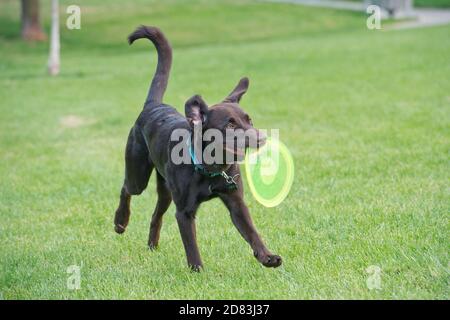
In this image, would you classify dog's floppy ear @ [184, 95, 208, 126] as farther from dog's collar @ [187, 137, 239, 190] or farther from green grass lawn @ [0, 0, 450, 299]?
green grass lawn @ [0, 0, 450, 299]

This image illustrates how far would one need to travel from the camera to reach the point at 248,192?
8.37m

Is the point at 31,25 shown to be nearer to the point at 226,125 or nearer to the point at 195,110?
the point at 195,110

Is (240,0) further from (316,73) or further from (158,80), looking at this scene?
(158,80)

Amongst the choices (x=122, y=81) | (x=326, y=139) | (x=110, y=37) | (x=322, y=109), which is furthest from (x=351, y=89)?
(x=110, y=37)

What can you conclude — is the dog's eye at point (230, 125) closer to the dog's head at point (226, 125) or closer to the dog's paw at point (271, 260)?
the dog's head at point (226, 125)

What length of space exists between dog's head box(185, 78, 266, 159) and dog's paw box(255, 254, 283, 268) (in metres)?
0.71

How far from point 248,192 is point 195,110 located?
3340 millimetres

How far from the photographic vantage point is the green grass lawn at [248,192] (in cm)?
532

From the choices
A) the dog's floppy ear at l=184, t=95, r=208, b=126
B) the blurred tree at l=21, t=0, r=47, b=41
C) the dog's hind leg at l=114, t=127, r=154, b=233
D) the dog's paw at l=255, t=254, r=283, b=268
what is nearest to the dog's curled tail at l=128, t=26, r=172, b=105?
the dog's hind leg at l=114, t=127, r=154, b=233

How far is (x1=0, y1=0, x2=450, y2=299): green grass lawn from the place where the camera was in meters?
5.32

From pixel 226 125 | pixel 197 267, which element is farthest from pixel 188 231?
pixel 226 125

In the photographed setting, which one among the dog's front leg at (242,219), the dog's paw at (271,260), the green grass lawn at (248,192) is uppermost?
the dog's front leg at (242,219)

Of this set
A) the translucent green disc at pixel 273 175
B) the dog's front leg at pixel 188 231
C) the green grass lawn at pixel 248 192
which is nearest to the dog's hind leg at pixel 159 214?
the green grass lawn at pixel 248 192

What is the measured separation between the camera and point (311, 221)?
6711 millimetres
